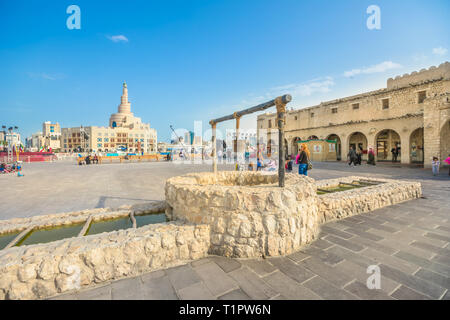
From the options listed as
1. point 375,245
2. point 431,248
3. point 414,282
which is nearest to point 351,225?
point 375,245

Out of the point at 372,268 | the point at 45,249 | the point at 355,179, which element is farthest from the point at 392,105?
the point at 45,249

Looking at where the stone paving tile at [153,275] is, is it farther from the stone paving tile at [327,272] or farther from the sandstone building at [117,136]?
the sandstone building at [117,136]

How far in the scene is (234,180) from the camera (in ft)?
19.8

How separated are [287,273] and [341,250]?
1225 millimetres

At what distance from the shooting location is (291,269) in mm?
2711

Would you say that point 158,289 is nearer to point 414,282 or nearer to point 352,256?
point 352,256

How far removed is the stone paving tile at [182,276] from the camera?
244 centimetres

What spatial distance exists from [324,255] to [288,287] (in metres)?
1.06

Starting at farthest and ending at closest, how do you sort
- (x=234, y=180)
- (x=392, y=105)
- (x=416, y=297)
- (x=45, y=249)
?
1. (x=392, y=105)
2. (x=234, y=180)
3. (x=45, y=249)
4. (x=416, y=297)

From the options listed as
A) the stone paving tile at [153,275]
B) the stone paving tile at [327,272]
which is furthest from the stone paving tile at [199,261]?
the stone paving tile at [327,272]

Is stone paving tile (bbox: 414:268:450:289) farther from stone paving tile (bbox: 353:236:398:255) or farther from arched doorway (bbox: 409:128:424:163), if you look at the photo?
arched doorway (bbox: 409:128:424:163)

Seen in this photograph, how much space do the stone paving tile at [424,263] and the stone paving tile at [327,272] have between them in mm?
1134

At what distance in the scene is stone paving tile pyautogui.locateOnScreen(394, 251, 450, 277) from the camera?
2.62 m
